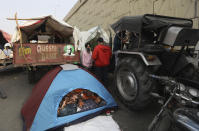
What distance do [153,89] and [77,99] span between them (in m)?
1.70

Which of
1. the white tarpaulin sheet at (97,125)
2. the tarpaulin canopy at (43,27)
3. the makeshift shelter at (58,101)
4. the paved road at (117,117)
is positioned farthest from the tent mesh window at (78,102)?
the tarpaulin canopy at (43,27)

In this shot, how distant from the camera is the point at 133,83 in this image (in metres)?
2.34

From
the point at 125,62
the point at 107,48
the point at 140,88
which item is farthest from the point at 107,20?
the point at 140,88

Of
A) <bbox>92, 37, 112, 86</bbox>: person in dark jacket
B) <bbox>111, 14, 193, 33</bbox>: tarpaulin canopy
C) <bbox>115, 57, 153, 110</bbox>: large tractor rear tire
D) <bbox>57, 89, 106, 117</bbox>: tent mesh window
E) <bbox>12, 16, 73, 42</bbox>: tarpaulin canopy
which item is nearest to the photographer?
<bbox>115, 57, 153, 110</bbox>: large tractor rear tire

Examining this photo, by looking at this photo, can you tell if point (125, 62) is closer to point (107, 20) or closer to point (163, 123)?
point (163, 123)

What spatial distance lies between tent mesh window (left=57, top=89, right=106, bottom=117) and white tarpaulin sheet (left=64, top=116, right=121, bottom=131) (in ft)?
0.88

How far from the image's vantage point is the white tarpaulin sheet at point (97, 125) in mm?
2089

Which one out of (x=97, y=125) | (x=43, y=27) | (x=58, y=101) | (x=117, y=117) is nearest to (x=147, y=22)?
(x=117, y=117)

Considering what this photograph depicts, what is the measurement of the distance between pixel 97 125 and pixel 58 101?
2.95ft

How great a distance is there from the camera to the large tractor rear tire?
203 cm

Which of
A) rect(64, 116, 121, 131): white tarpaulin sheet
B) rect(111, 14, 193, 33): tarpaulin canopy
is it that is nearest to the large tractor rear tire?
rect(64, 116, 121, 131): white tarpaulin sheet

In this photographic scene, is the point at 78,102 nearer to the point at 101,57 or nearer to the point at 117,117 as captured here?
the point at 117,117

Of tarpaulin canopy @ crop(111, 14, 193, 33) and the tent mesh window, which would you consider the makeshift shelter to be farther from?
tarpaulin canopy @ crop(111, 14, 193, 33)

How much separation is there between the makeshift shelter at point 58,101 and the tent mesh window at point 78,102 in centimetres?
3
